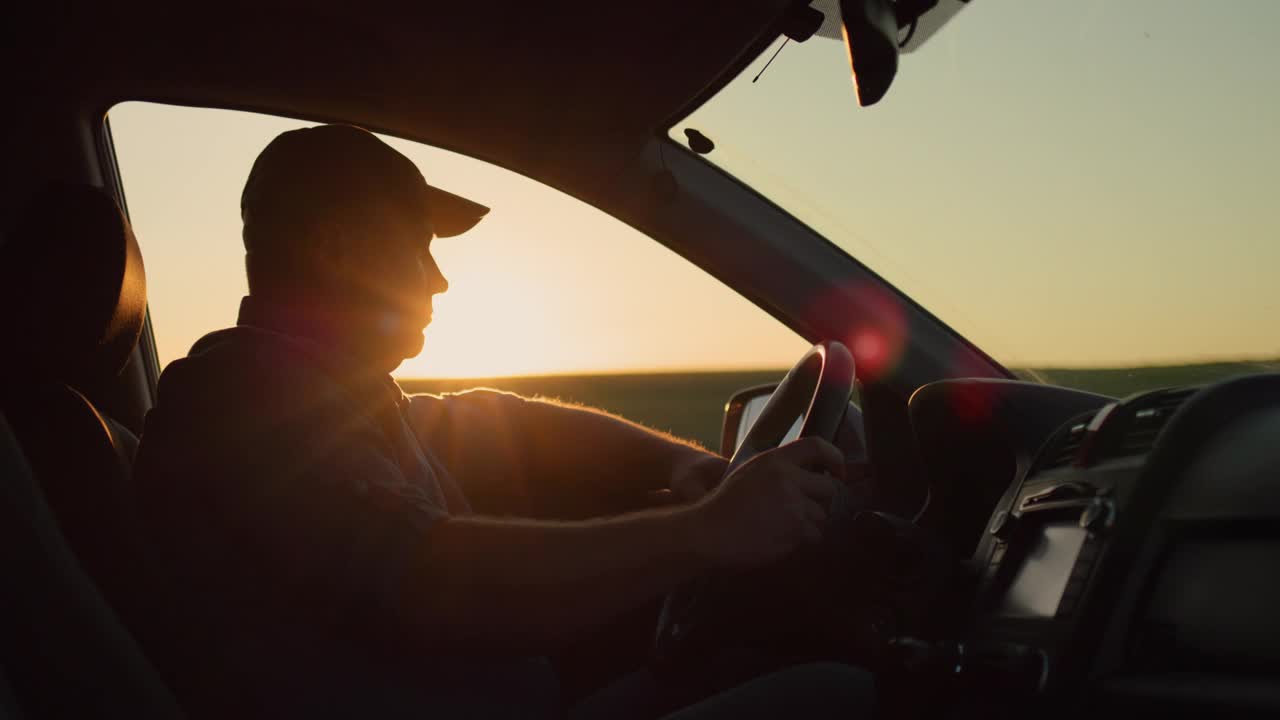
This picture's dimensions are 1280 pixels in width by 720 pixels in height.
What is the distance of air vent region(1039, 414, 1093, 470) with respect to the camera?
1819 millimetres

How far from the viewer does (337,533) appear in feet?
4.56

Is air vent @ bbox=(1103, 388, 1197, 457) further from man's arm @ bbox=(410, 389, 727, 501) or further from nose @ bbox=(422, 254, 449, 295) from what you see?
nose @ bbox=(422, 254, 449, 295)

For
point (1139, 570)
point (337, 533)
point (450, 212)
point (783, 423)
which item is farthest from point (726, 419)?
point (337, 533)

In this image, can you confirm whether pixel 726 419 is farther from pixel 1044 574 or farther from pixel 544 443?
pixel 1044 574

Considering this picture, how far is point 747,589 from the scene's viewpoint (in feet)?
6.57

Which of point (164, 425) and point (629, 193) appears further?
point (629, 193)

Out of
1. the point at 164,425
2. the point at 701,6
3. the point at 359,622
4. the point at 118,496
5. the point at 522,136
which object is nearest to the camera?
the point at 359,622

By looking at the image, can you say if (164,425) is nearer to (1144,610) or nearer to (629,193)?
(1144,610)

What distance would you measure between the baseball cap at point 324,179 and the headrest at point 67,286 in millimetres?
249

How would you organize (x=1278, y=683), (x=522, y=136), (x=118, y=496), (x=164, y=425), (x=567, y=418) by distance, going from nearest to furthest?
(x=1278, y=683)
(x=164, y=425)
(x=118, y=496)
(x=567, y=418)
(x=522, y=136)

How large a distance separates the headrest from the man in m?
0.25

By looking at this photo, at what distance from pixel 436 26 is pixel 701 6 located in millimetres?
758

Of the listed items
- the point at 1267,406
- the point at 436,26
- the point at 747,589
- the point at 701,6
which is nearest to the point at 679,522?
the point at 747,589

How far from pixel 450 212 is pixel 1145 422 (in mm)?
1465
